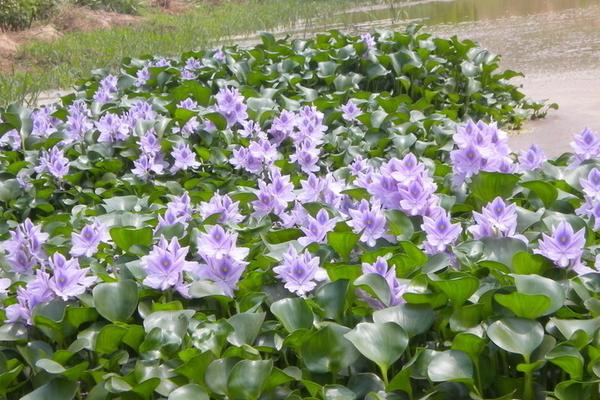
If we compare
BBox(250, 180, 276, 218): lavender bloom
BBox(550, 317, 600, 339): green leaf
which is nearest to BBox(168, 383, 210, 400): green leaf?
BBox(550, 317, 600, 339): green leaf

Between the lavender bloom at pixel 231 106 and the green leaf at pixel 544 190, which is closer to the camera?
the green leaf at pixel 544 190

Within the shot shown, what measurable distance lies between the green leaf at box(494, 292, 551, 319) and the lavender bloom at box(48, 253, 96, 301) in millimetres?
983

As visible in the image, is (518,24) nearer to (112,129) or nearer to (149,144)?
(112,129)

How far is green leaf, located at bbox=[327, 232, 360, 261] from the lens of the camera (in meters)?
2.19

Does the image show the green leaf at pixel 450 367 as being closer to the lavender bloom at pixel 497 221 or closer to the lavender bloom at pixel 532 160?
the lavender bloom at pixel 497 221

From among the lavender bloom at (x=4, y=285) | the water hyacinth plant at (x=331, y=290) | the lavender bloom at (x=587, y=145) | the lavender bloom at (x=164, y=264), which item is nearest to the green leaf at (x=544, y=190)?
the water hyacinth plant at (x=331, y=290)

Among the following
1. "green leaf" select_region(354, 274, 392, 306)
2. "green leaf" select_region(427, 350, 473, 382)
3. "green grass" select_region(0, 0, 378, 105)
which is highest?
"green leaf" select_region(354, 274, 392, 306)

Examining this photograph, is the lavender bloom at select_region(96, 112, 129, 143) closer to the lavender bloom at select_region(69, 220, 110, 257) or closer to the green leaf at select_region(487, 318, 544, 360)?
the lavender bloom at select_region(69, 220, 110, 257)

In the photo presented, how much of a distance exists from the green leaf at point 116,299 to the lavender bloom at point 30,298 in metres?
0.14

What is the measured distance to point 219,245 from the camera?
2092mm

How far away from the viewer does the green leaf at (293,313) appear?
194cm

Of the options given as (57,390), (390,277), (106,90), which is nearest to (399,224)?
(390,277)

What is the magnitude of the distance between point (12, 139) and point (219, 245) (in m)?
2.80

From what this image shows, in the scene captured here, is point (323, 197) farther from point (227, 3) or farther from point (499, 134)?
point (227, 3)
